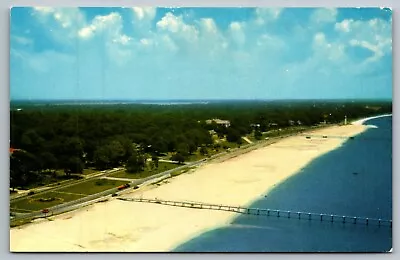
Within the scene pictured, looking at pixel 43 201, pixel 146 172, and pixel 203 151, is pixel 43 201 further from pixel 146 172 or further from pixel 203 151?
pixel 203 151

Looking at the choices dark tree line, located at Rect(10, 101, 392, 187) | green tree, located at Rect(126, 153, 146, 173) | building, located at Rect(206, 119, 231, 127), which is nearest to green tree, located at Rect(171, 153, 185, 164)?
dark tree line, located at Rect(10, 101, 392, 187)

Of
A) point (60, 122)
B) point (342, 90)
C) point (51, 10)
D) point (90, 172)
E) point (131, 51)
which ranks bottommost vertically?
point (90, 172)

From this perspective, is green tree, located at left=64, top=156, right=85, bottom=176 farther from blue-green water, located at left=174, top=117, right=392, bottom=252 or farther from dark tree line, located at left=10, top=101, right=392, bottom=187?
blue-green water, located at left=174, top=117, right=392, bottom=252

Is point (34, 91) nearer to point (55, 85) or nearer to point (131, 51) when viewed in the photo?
point (55, 85)

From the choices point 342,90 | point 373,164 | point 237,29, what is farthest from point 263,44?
point 373,164

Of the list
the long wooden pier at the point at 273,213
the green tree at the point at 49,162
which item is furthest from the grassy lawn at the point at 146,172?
the green tree at the point at 49,162

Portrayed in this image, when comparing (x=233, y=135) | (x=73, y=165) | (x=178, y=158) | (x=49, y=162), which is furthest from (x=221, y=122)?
(x=49, y=162)
